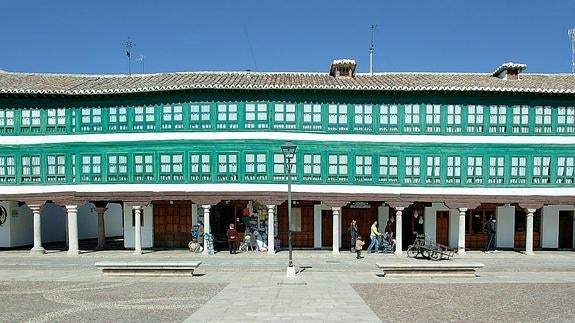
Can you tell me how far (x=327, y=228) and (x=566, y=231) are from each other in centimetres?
1358

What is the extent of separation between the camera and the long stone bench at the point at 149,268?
16828mm

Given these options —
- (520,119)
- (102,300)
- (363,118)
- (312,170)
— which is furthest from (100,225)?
(520,119)

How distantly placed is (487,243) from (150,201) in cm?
1826

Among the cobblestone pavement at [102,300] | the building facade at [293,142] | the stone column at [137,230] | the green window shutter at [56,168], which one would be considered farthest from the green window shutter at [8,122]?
the cobblestone pavement at [102,300]

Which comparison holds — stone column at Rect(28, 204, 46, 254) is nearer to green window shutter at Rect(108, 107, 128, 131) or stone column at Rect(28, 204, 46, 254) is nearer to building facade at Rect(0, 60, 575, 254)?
building facade at Rect(0, 60, 575, 254)

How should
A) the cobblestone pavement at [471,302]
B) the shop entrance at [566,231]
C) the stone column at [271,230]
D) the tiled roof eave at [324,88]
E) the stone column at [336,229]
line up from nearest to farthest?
the cobblestone pavement at [471,302], the tiled roof eave at [324,88], the stone column at [271,230], the stone column at [336,229], the shop entrance at [566,231]

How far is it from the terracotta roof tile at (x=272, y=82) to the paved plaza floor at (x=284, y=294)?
876cm

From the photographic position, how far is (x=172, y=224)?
27.5 meters

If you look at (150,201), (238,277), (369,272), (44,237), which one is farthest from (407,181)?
(44,237)

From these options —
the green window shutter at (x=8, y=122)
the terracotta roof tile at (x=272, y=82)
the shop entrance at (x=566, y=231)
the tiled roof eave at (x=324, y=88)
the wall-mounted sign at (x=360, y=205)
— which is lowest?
the shop entrance at (x=566, y=231)

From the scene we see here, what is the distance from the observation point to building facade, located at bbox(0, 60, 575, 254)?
24578 millimetres

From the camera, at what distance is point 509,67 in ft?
89.8

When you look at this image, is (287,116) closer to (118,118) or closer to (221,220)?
(221,220)

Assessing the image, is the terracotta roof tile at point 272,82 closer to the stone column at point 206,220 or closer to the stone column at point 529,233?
the stone column at point 206,220
